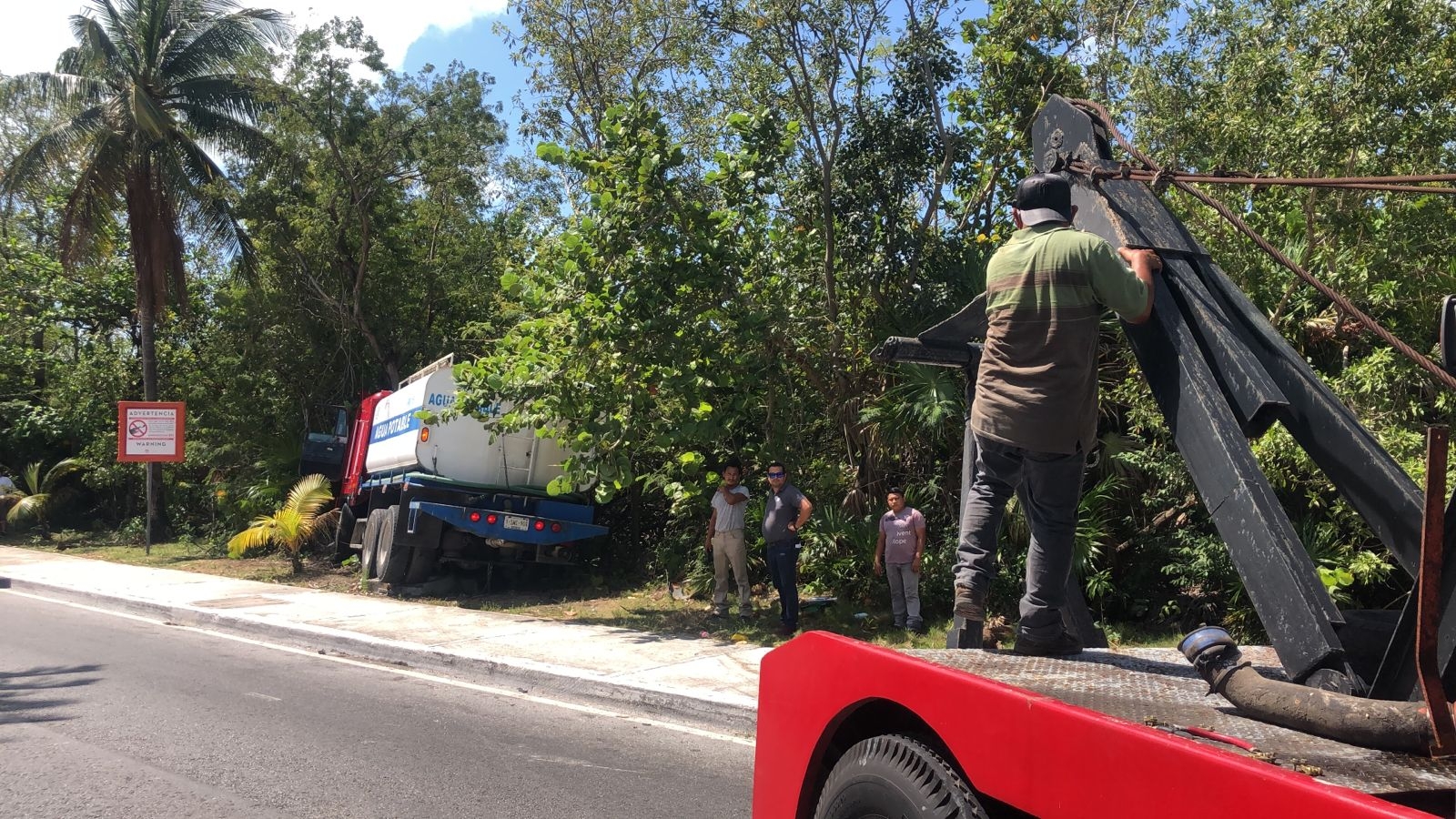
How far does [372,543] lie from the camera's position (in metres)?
15.2

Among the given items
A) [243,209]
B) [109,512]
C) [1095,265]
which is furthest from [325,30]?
[1095,265]

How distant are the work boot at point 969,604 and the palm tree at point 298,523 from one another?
1607 centimetres

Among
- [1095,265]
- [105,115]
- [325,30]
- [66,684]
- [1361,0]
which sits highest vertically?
[325,30]

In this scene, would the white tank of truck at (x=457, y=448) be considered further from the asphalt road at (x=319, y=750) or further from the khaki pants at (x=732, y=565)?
the asphalt road at (x=319, y=750)

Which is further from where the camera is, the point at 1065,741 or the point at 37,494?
the point at 37,494

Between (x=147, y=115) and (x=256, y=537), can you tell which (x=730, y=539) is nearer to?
(x=256, y=537)

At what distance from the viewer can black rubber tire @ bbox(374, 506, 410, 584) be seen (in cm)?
1409

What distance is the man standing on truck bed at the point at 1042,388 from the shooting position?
3.18m

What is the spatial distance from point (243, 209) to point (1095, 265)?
2222cm

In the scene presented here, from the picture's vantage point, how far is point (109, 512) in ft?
91.8

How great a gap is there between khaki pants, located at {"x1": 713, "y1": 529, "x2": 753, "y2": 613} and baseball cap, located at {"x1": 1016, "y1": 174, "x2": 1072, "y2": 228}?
8321 millimetres

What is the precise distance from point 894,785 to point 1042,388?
1.30 meters

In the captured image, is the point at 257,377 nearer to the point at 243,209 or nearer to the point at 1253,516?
the point at 243,209

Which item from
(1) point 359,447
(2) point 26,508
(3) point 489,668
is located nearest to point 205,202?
(1) point 359,447
